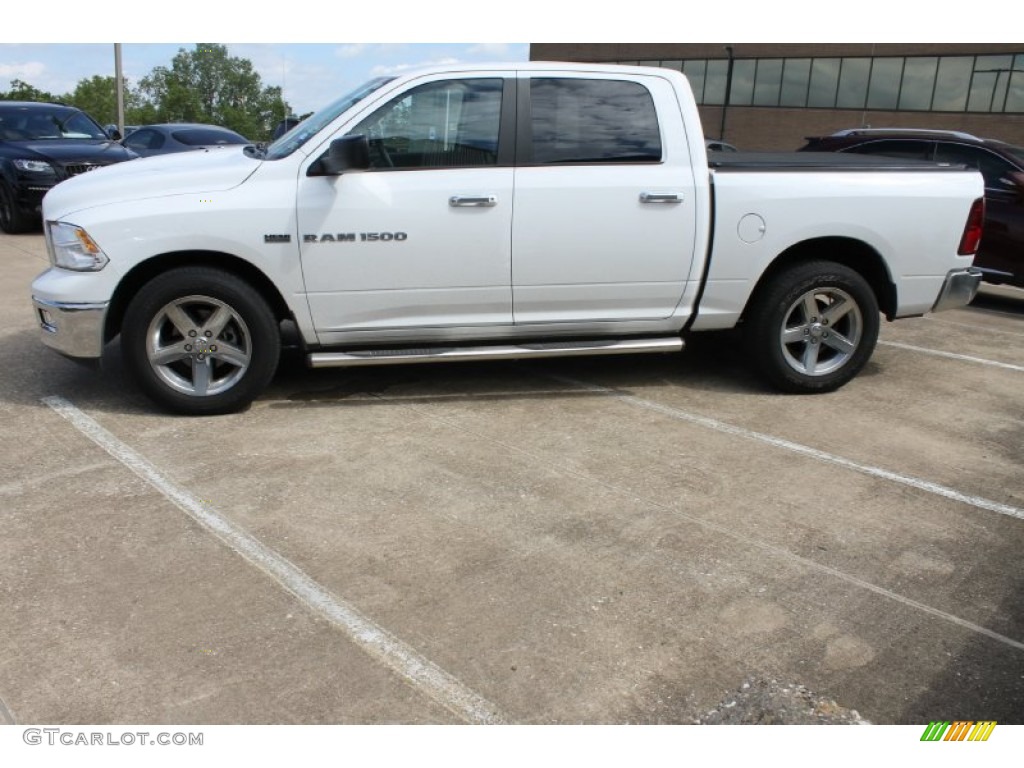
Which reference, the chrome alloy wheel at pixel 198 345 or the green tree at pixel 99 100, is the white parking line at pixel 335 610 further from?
the green tree at pixel 99 100

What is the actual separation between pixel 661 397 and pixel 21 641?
12.8 feet

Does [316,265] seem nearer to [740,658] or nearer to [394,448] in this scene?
[394,448]

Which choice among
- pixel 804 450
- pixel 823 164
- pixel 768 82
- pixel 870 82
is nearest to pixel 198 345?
pixel 804 450

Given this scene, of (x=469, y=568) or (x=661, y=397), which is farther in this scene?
(x=661, y=397)

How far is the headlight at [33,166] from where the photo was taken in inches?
475

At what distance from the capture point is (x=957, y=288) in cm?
602

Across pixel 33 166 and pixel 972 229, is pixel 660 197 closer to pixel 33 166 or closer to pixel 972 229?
pixel 972 229

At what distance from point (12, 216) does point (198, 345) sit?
28.4 feet

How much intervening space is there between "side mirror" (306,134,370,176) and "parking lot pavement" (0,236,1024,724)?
4.58ft

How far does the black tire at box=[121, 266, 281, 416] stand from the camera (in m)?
5.10

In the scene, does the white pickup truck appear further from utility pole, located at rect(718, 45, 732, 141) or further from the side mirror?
utility pole, located at rect(718, 45, 732, 141)

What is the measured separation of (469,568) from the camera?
3717mm
